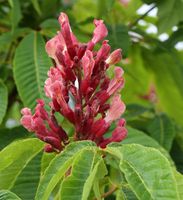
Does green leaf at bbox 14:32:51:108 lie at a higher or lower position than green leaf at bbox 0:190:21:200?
Result: higher

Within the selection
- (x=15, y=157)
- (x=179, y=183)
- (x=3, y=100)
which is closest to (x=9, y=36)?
(x=3, y=100)

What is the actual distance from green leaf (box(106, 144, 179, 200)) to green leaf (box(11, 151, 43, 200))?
35 cm

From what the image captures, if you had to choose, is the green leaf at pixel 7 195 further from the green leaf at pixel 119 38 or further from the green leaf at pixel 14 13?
the green leaf at pixel 119 38

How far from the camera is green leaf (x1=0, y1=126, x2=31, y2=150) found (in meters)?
1.81

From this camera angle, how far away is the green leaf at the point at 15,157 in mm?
1285

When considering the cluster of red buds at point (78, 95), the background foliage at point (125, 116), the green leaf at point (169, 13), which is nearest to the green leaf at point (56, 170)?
the background foliage at point (125, 116)

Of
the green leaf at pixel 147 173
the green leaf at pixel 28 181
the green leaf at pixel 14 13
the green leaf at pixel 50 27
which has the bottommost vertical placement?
the green leaf at pixel 28 181

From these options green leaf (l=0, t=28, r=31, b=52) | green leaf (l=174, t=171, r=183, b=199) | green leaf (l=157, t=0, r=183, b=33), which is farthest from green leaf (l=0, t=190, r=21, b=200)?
green leaf (l=157, t=0, r=183, b=33)

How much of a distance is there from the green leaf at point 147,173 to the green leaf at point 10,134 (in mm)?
719

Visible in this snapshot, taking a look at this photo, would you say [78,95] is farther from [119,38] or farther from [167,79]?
[167,79]

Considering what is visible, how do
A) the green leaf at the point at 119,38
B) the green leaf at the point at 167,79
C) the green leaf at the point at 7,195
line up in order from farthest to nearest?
the green leaf at the point at 167,79
the green leaf at the point at 119,38
the green leaf at the point at 7,195

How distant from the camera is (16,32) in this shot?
1973 mm

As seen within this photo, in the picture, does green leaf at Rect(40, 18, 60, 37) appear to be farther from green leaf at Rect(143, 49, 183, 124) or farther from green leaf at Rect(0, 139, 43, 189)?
green leaf at Rect(0, 139, 43, 189)

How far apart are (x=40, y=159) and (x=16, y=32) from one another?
0.61 m
